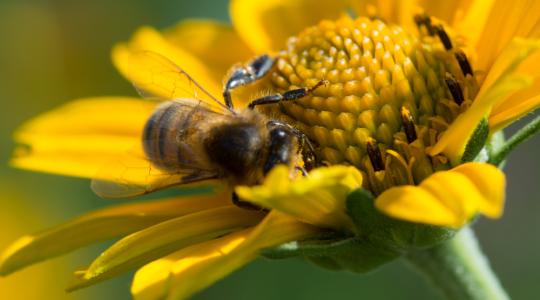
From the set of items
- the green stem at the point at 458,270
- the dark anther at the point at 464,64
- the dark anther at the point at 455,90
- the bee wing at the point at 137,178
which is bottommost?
the green stem at the point at 458,270

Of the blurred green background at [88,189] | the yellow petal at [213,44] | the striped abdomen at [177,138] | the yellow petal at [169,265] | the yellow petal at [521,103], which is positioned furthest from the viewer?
the blurred green background at [88,189]

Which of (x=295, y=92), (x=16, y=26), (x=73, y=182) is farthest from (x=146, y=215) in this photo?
(x=16, y=26)

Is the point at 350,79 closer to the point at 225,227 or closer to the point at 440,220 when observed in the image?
the point at 225,227

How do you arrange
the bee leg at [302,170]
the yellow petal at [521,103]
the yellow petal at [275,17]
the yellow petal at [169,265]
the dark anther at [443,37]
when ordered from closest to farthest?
the yellow petal at [169,265], the yellow petal at [521,103], the bee leg at [302,170], the dark anther at [443,37], the yellow petal at [275,17]

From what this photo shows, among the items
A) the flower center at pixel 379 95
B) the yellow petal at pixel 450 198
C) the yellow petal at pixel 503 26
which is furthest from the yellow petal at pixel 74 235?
the yellow petal at pixel 503 26

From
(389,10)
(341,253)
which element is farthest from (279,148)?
(389,10)

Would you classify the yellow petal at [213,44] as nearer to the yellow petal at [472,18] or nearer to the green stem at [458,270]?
the yellow petal at [472,18]

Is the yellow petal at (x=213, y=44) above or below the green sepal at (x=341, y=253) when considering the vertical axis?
above

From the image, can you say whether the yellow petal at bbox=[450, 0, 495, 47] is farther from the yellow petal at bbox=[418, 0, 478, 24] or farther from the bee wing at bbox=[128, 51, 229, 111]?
the bee wing at bbox=[128, 51, 229, 111]

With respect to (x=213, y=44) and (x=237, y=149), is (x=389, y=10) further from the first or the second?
(x=237, y=149)
